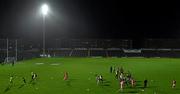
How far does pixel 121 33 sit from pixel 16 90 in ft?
477

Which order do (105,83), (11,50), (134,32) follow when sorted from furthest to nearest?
(134,32)
(11,50)
(105,83)

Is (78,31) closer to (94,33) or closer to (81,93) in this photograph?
(94,33)

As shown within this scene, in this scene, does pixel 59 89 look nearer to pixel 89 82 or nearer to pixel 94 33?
pixel 89 82

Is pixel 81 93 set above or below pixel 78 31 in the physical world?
below

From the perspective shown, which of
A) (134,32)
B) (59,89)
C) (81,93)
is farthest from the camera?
(134,32)

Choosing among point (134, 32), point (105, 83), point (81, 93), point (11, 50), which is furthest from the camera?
point (134, 32)

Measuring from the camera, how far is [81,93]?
42438 millimetres

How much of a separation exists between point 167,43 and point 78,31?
40.3 meters

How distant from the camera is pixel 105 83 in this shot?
51719 mm

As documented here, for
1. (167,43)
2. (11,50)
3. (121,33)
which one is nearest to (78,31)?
(121,33)

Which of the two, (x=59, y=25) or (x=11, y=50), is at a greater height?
(x=59, y=25)

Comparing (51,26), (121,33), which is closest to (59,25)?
(51,26)

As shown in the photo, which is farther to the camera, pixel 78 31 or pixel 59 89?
pixel 78 31

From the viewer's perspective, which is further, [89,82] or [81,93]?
[89,82]
